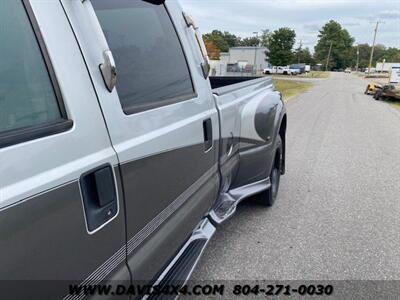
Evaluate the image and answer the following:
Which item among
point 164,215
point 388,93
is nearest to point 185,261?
point 164,215

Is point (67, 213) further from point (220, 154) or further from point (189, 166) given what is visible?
point (220, 154)

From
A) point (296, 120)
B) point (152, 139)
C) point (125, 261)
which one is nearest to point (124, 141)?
point (152, 139)

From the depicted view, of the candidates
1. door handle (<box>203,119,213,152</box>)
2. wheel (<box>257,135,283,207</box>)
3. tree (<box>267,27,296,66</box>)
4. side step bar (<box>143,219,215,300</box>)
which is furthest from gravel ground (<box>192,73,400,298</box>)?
tree (<box>267,27,296,66</box>)

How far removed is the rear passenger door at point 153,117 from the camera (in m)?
1.58

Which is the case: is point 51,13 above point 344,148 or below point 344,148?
above

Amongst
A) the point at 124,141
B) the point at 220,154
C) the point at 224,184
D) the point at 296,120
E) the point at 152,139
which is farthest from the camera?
the point at 296,120

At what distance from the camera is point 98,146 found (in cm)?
143

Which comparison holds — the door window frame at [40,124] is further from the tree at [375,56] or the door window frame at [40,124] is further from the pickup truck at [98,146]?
the tree at [375,56]

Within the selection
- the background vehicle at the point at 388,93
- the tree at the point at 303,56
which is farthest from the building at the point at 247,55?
the tree at the point at 303,56

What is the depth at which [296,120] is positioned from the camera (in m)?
12.1

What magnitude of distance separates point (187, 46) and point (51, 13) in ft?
4.46

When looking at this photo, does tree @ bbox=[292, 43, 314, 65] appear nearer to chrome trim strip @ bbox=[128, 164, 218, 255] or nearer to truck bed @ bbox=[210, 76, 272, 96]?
truck bed @ bbox=[210, 76, 272, 96]

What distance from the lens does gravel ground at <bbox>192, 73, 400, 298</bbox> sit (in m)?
3.22

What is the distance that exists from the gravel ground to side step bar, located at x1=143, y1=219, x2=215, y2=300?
1.71ft
